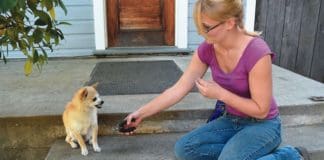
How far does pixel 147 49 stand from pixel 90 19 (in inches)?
28.7

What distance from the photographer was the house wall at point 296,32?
3.21 meters

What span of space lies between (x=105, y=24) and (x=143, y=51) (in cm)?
53

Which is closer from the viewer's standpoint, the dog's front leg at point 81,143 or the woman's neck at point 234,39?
the woman's neck at point 234,39

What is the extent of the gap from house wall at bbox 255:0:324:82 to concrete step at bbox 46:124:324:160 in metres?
1.25

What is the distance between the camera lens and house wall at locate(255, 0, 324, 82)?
3.21 meters

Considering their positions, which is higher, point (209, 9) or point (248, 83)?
point (209, 9)

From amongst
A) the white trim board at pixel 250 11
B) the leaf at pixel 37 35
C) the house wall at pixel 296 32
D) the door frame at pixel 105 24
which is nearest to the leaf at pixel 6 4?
the leaf at pixel 37 35

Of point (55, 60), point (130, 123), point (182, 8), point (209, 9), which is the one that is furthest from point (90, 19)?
point (209, 9)

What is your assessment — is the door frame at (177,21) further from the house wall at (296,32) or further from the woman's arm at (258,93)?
the woman's arm at (258,93)

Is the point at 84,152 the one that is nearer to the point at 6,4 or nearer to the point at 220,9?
the point at 6,4

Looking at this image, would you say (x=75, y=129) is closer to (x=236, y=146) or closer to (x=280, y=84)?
(x=236, y=146)

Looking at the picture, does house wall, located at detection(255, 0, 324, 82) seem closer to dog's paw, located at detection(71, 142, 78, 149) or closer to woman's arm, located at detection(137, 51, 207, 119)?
woman's arm, located at detection(137, 51, 207, 119)

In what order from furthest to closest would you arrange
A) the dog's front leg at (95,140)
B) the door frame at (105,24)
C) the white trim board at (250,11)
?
the white trim board at (250,11) → the door frame at (105,24) → the dog's front leg at (95,140)

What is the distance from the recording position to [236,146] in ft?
4.82
